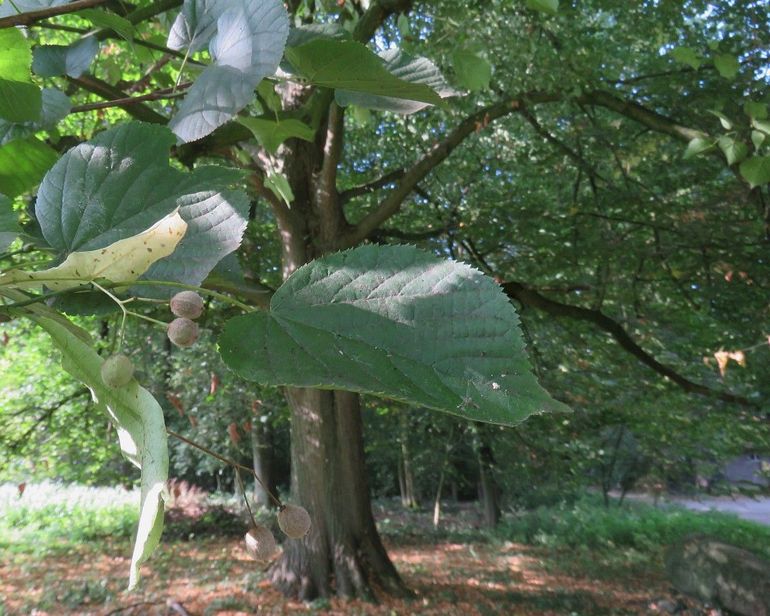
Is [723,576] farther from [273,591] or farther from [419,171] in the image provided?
[419,171]

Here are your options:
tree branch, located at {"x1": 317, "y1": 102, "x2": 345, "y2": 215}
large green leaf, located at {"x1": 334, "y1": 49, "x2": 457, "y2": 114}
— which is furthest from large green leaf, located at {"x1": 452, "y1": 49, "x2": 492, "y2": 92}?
tree branch, located at {"x1": 317, "y1": 102, "x2": 345, "y2": 215}

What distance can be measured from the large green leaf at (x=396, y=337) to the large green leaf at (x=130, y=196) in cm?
12

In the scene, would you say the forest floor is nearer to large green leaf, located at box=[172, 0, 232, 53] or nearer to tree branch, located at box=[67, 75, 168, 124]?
tree branch, located at box=[67, 75, 168, 124]

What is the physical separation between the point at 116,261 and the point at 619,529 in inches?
499

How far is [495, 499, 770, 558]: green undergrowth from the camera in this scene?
1123 centimetres

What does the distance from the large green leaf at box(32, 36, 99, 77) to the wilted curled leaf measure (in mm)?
761

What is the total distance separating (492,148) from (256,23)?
6.59 meters

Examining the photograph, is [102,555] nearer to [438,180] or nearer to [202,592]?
[202,592]

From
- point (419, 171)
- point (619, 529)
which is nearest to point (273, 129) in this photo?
point (419, 171)

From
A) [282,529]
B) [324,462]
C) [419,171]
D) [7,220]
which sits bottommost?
[282,529]

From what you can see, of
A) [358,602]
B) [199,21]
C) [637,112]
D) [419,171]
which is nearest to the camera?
[199,21]

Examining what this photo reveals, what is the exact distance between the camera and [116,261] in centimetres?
46

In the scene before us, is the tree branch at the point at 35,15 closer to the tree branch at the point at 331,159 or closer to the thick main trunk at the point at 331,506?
the tree branch at the point at 331,159

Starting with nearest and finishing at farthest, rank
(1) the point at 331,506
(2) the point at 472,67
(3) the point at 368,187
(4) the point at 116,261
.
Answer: (4) the point at 116,261 < (2) the point at 472,67 < (1) the point at 331,506 < (3) the point at 368,187
